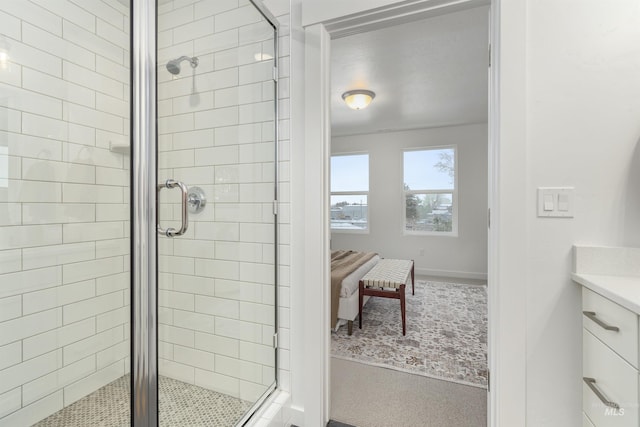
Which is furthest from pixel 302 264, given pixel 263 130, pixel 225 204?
pixel 263 130

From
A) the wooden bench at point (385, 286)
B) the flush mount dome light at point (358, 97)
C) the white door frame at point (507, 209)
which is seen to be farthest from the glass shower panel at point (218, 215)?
the flush mount dome light at point (358, 97)

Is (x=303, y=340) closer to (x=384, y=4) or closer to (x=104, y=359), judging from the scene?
(x=104, y=359)

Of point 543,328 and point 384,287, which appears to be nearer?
point 543,328

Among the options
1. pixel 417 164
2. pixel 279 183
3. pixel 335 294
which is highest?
pixel 417 164

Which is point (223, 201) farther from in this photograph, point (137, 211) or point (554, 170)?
point (554, 170)

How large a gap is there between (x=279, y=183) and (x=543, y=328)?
1400mm

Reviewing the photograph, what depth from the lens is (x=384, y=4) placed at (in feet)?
4.65

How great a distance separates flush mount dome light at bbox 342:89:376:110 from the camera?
342cm

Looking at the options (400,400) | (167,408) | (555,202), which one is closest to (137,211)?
(167,408)

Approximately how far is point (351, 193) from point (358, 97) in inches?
103

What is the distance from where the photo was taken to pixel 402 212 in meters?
5.41

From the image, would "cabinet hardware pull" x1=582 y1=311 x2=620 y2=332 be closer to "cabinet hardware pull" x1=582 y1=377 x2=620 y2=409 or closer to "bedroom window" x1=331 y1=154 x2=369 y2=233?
"cabinet hardware pull" x1=582 y1=377 x2=620 y2=409

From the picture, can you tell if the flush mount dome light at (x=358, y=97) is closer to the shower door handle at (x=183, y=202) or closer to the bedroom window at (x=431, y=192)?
the bedroom window at (x=431, y=192)

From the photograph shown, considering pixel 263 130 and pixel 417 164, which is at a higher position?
pixel 417 164
